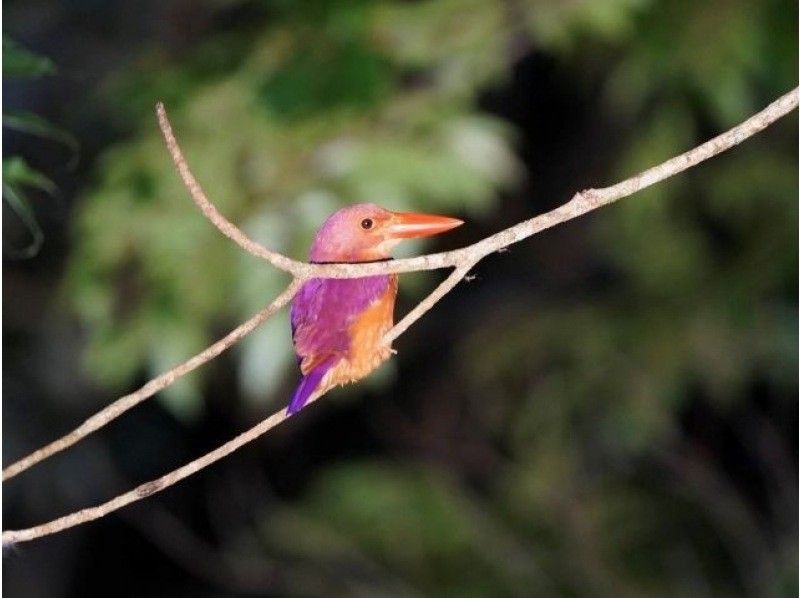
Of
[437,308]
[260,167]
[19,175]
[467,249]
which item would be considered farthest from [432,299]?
[437,308]

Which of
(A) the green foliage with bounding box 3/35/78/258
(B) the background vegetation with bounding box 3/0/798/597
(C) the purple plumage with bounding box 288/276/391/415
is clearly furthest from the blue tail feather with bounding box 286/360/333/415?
(B) the background vegetation with bounding box 3/0/798/597

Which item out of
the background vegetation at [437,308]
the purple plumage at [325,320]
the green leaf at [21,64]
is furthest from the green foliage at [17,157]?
the background vegetation at [437,308]

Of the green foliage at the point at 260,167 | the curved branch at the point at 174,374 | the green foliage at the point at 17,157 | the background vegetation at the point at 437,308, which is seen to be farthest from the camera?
the background vegetation at the point at 437,308

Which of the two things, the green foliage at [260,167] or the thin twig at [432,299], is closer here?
the thin twig at [432,299]

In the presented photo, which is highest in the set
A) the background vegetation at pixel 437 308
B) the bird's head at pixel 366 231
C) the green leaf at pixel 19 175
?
the background vegetation at pixel 437 308

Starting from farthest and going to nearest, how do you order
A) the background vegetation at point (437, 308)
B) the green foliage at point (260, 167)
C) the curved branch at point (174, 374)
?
1. the background vegetation at point (437, 308)
2. the green foliage at point (260, 167)
3. the curved branch at point (174, 374)

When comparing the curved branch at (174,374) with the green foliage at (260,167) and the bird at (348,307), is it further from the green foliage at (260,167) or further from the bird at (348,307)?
the green foliage at (260,167)

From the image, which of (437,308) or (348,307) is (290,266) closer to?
(348,307)
